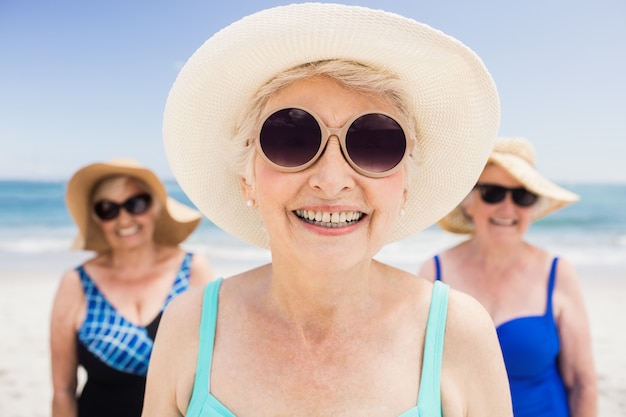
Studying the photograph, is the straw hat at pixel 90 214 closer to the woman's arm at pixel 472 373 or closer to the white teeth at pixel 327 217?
the white teeth at pixel 327 217

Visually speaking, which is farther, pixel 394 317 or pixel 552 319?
pixel 552 319

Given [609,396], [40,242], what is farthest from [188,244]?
[609,396]

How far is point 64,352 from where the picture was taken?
311 centimetres

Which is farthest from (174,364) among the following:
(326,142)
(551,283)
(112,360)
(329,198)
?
(551,283)

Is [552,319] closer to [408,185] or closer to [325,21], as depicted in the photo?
[408,185]

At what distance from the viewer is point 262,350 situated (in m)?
1.57

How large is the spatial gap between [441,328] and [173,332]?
2.89 ft

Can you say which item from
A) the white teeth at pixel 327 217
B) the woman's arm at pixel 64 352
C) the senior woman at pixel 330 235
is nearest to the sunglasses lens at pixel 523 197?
the senior woman at pixel 330 235

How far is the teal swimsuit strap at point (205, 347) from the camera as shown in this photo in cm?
150

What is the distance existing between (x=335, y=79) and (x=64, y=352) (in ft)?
8.84

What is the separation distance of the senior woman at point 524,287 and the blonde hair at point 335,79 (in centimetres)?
164

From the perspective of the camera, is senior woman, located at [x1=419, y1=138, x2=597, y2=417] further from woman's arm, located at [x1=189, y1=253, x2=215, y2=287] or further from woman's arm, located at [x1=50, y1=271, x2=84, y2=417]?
woman's arm, located at [x1=50, y1=271, x2=84, y2=417]

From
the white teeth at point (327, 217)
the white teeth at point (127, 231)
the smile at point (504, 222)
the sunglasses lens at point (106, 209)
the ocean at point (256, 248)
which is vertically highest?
the white teeth at point (327, 217)

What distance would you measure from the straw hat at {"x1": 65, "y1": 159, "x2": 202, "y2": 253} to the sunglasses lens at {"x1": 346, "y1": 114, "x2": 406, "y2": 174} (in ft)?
7.81
